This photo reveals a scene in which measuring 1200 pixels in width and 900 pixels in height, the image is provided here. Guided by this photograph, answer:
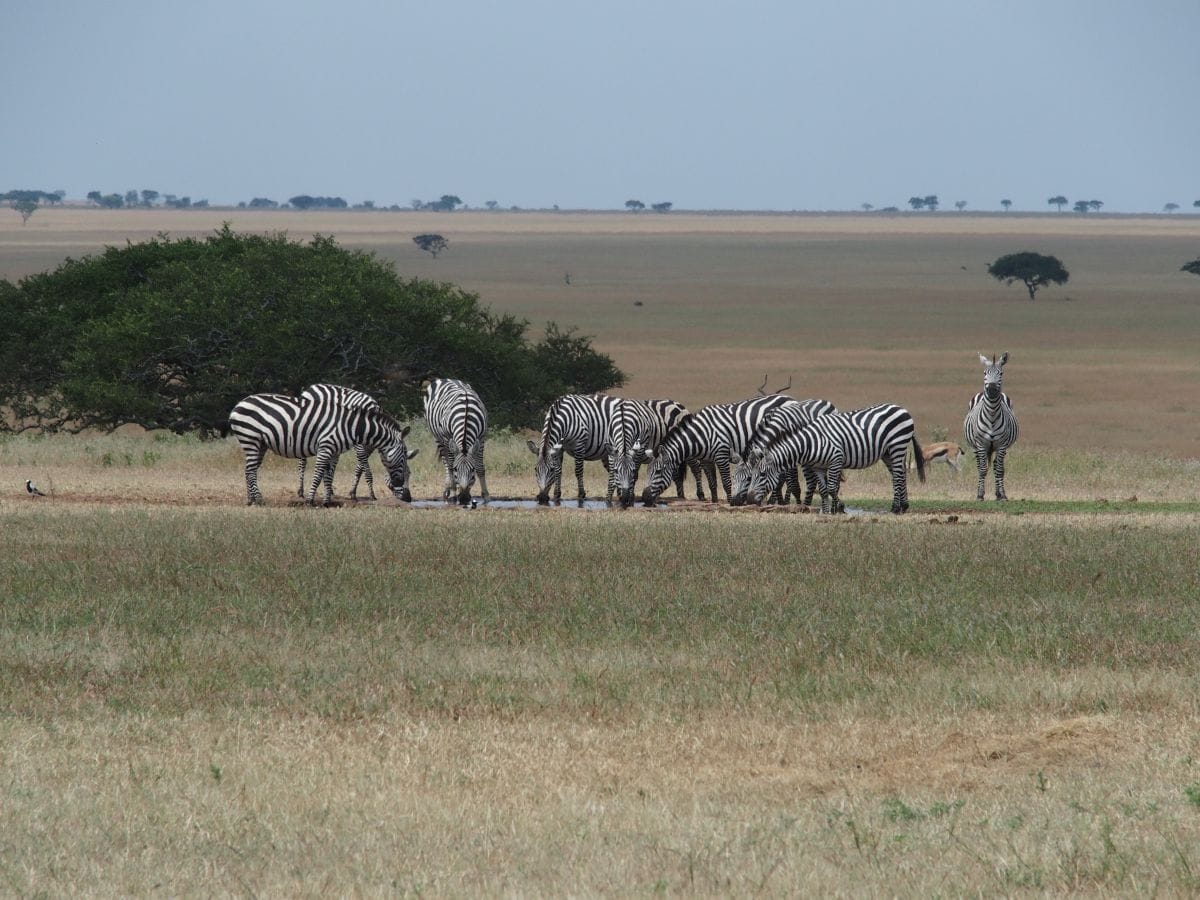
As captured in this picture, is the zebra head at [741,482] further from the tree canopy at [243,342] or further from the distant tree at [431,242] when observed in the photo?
the distant tree at [431,242]

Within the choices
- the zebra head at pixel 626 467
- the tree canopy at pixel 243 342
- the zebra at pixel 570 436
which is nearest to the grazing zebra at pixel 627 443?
the zebra head at pixel 626 467

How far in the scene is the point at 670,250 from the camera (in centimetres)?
17575

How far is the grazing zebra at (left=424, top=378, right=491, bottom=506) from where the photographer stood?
24.1 m

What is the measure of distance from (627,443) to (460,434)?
2400mm

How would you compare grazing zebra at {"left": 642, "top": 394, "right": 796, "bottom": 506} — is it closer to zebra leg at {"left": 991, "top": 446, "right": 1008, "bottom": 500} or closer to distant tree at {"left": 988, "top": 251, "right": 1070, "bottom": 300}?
zebra leg at {"left": 991, "top": 446, "right": 1008, "bottom": 500}

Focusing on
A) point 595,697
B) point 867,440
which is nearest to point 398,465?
point 867,440

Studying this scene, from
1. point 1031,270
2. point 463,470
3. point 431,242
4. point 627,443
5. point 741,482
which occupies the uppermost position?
point 431,242

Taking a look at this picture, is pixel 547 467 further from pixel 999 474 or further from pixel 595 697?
pixel 595 697

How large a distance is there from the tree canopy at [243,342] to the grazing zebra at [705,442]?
8.91 meters

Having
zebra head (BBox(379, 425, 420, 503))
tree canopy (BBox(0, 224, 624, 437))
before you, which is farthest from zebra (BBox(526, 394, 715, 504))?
tree canopy (BBox(0, 224, 624, 437))

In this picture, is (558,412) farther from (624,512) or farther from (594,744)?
(594,744)

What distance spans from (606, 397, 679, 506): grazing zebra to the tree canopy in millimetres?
8427

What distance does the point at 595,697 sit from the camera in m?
11.2

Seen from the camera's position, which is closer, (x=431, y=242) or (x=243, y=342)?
(x=243, y=342)
